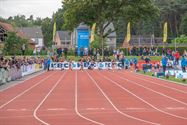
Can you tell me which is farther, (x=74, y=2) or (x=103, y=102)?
(x=74, y=2)

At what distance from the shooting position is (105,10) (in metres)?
74.5

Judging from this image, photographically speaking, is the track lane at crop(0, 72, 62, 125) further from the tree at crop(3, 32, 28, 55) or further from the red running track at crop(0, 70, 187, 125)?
the tree at crop(3, 32, 28, 55)

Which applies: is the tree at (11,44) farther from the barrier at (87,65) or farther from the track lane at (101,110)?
the track lane at (101,110)

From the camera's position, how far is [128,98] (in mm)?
20844

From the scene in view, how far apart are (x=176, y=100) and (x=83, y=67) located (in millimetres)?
37670

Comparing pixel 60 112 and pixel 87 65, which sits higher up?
pixel 87 65

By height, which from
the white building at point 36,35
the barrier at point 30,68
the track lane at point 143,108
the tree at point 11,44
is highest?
the white building at point 36,35

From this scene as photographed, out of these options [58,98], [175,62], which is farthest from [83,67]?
[58,98]

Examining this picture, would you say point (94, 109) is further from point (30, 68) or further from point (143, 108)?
point (30, 68)

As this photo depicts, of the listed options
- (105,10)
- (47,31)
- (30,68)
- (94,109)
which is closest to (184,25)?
(105,10)

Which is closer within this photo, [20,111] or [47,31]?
[20,111]

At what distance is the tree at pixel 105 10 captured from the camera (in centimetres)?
7275

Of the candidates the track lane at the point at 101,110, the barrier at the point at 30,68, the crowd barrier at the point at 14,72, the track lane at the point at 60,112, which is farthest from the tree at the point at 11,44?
the track lane at the point at 101,110

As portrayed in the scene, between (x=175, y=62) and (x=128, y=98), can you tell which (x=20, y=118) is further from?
(x=175, y=62)
